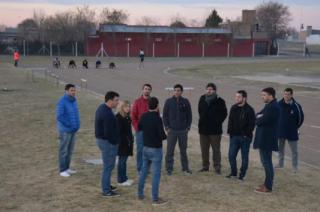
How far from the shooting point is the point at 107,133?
8.38 metres

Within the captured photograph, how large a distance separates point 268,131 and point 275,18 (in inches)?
4567

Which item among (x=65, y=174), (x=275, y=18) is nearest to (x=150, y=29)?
(x=275, y=18)

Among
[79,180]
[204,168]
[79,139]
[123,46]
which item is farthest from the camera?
[123,46]

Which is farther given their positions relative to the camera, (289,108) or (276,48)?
(276,48)

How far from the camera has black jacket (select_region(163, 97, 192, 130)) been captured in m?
9.98

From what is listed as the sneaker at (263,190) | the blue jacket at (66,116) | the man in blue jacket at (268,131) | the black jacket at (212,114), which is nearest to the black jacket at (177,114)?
the black jacket at (212,114)

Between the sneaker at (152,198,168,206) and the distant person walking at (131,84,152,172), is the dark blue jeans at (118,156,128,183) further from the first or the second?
the sneaker at (152,198,168,206)

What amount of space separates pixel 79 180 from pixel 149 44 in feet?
229

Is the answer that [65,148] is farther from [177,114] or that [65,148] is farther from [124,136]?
[177,114]

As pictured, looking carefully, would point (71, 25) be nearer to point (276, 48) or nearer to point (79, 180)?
point (276, 48)

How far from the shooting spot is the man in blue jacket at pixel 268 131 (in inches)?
352

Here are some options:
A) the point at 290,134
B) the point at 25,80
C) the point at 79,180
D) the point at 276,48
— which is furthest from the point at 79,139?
the point at 276,48

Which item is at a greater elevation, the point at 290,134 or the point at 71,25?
the point at 71,25

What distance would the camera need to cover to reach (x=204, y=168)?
1047 cm
